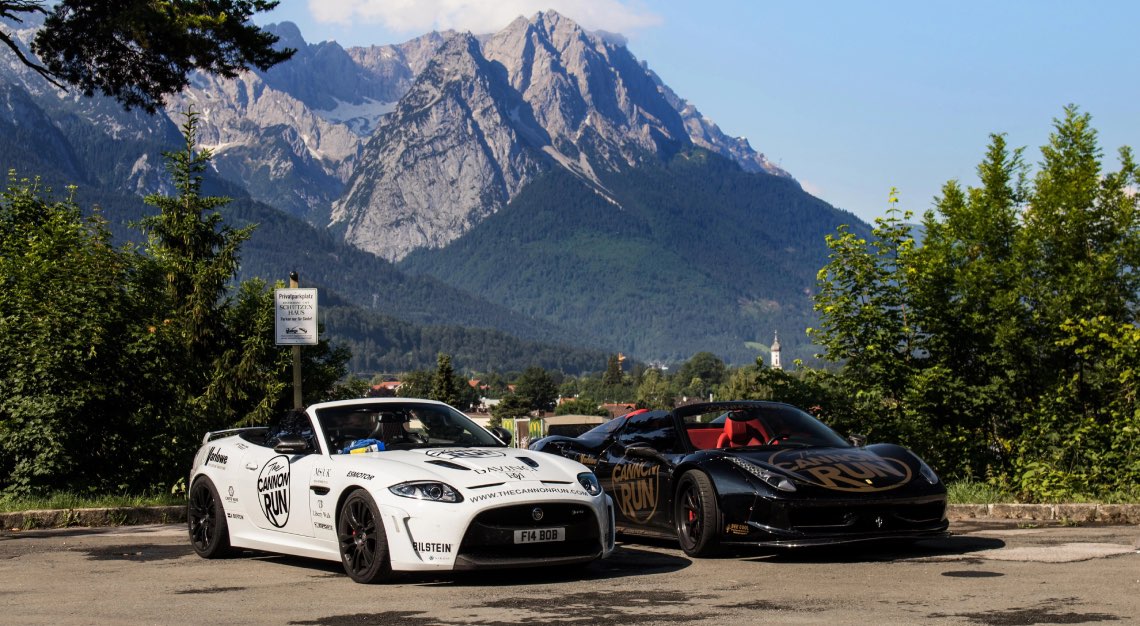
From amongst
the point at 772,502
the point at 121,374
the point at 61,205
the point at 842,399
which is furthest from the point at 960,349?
the point at 61,205

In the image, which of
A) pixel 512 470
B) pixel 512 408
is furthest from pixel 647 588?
pixel 512 408

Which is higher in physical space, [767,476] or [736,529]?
[767,476]

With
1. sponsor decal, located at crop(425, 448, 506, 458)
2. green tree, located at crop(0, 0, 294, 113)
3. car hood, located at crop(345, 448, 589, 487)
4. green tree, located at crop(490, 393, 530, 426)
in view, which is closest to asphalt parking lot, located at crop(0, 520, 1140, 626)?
car hood, located at crop(345, 448, 589, 487)

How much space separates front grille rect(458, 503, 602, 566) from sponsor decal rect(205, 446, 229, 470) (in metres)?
3.17

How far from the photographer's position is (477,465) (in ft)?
29.8

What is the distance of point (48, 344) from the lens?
49.8ft

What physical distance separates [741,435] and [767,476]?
4.30 feet

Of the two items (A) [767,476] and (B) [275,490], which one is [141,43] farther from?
(A) [767,476]

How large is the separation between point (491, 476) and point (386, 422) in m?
1.42

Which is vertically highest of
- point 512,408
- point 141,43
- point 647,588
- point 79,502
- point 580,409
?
point 512,408

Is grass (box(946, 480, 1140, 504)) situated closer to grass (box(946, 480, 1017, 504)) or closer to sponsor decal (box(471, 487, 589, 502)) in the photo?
grass (box(946, 480, 1017, 504))

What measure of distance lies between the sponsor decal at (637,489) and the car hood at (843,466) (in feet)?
2.81

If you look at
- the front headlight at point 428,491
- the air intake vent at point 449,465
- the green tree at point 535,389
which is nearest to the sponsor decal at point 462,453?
the air intake vent at point 449,465

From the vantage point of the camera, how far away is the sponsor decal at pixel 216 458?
427 inches
